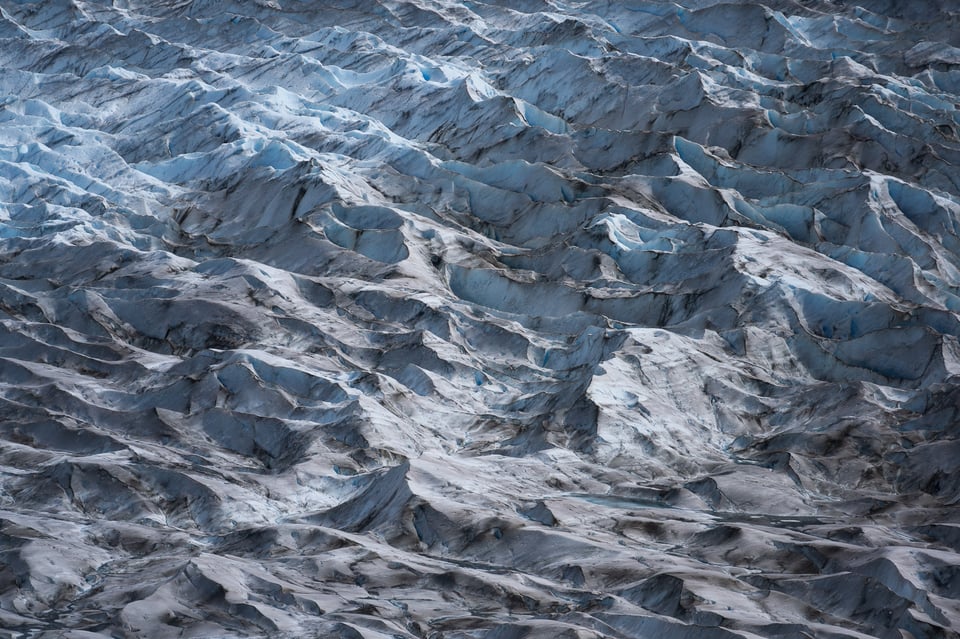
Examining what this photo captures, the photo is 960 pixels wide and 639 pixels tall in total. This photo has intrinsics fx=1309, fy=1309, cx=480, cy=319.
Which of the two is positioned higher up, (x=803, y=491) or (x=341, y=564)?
(x=341, y=564)

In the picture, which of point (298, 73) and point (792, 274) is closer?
point (792, 274)

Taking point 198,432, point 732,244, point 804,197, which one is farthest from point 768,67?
point 198,432

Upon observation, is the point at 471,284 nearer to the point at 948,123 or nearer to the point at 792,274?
the point at 792,274

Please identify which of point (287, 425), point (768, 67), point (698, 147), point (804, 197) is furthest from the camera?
point (768, 67)

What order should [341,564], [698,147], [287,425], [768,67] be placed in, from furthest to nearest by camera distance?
[768,67] < [698,147] < [287,425] < [341,564]

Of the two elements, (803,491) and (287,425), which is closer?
(803,491)

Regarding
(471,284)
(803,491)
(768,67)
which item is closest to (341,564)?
(803,491)

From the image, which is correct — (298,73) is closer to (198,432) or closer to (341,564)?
(198,432)
